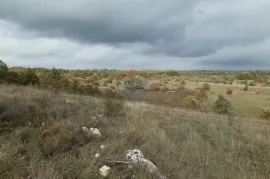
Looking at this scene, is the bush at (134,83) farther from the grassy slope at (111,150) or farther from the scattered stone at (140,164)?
the scattered stone at (140,164)

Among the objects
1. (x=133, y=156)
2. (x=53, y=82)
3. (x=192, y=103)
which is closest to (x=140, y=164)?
(x=133, y=156)

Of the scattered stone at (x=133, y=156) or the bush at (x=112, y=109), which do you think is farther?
the bush at (x=112, y=109)

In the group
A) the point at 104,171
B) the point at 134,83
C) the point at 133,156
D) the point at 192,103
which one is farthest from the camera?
the point at 134,83

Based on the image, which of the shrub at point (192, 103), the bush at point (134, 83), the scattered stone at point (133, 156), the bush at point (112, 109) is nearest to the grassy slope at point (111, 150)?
the scattered stone at point (133, 156)

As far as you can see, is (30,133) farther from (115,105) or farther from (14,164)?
(115,105)

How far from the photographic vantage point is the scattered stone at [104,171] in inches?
160

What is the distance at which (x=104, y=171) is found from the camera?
13.5ft

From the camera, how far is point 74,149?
5230 mm

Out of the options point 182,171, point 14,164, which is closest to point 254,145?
point 182,171

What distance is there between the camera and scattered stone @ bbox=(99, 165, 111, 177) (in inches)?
160

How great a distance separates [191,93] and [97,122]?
37750 mm

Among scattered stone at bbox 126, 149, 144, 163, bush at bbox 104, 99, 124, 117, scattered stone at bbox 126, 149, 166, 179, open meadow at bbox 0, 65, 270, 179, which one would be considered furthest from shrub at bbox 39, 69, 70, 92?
scattered stone at bbox 126, 149, 166, 179

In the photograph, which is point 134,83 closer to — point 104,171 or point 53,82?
point 53,82

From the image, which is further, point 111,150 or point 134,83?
point 134,83
